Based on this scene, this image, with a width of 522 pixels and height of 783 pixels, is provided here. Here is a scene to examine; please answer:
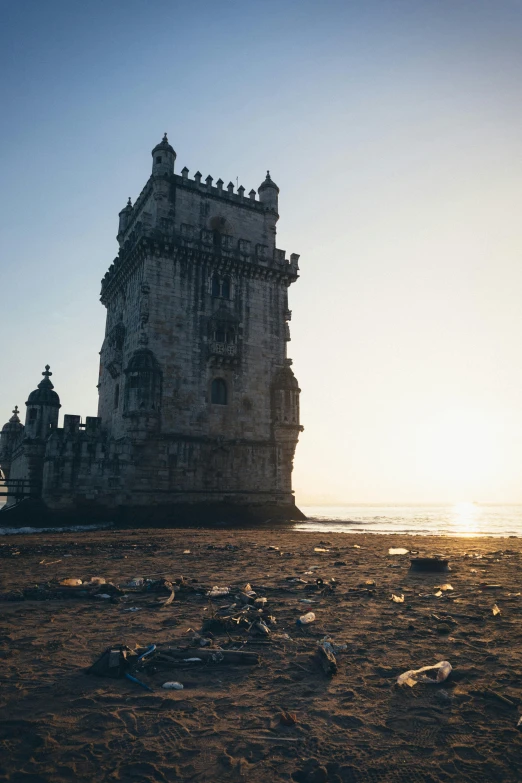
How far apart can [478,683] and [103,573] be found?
25.9ft

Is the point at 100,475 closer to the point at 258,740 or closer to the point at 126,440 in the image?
the point at 126,440

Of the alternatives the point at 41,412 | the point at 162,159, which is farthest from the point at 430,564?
the point at 162,159

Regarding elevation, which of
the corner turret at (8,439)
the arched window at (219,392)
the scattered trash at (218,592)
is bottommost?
the scattered trash at (218,592)

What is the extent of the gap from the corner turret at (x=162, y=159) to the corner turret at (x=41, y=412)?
55.7 ft

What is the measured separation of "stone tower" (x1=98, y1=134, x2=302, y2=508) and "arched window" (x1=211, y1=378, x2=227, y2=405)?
0.10 m

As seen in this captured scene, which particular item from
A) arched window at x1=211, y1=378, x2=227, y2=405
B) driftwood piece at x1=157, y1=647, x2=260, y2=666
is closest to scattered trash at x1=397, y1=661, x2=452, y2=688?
driftwood piece at x1=157, y1=647, x2=260, y2=666

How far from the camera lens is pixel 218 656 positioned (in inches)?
202

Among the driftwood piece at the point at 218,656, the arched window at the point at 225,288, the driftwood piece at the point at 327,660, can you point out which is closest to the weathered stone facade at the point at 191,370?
the arched window at the point at 225,288

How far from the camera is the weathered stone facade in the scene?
2833 cm

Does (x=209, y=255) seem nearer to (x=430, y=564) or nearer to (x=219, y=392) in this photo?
(x=219, y=392)

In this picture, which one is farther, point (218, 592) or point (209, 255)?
point (209, 255)

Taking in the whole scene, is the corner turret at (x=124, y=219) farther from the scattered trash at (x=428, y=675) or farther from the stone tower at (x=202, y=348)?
the scattered trash at (x=428, y=675)

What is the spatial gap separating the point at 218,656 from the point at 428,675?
2172mm

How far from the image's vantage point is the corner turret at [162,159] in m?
32.1
